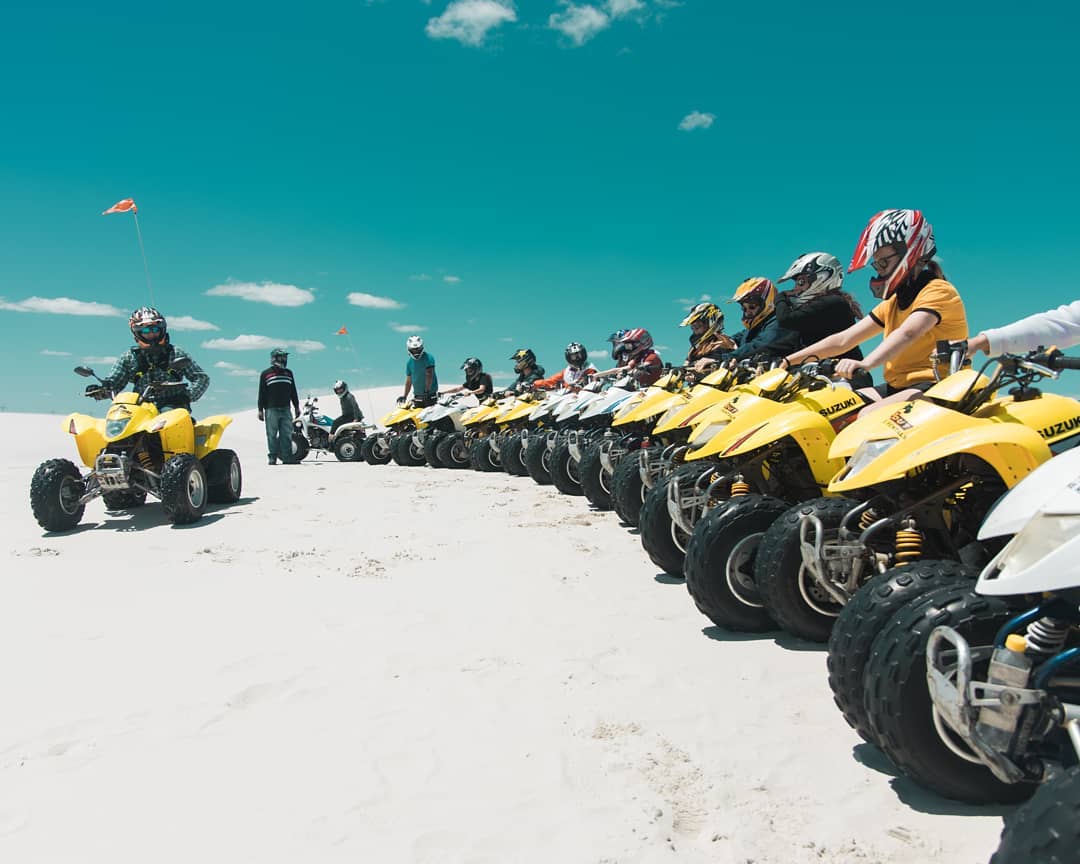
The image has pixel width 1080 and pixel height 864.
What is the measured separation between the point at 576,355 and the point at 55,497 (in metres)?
7.30

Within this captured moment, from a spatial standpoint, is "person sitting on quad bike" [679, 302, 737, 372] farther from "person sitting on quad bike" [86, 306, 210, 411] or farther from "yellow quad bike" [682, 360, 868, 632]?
"person sitting on quad bike" [86, 306, 210, 411]

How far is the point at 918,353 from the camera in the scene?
3.62 meters

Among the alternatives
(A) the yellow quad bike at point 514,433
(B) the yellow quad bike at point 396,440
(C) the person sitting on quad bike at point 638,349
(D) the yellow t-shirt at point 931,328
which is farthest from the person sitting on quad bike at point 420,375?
(D) the yellow t-shirt at point 931,328

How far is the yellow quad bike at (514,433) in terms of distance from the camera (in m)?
10.2

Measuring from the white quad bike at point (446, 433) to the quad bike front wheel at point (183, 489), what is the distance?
5240 mm

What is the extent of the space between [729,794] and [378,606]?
2377 millimetres

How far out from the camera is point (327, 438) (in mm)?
15328

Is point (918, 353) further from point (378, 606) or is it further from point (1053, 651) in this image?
point (378, 606)

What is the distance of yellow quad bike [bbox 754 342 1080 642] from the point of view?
2291 mm

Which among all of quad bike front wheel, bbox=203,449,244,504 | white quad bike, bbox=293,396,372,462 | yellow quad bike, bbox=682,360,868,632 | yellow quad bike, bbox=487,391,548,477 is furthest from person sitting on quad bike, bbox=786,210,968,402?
white quad bike, bbox=293,396,372,462

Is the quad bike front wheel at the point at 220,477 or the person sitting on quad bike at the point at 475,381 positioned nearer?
the quad bike front wheel at the point at 220,477

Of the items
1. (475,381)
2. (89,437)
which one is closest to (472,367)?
(475,381)

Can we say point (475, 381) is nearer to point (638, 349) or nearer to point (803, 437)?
point (638, 349)

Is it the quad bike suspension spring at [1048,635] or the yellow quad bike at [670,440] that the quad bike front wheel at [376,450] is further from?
the quad bike suspension spring at [1048,635]
